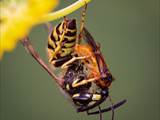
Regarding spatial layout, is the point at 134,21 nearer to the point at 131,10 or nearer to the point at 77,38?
the point at 131,10

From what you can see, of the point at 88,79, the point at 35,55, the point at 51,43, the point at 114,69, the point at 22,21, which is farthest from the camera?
the point at 114,69

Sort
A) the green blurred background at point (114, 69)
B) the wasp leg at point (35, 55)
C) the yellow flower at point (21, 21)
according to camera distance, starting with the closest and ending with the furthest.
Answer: the yellow flower at point (21, 21), the wasp leg at point (35, 55), the green blurred background at point (114, 69)

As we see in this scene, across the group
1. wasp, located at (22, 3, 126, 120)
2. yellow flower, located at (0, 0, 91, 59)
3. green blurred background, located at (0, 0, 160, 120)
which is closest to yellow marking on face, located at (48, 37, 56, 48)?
wasp, located at (22, 3, 126, 120)

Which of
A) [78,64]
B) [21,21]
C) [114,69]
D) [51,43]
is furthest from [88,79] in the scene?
[114,69]

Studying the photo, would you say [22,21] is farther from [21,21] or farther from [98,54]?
[98,54]

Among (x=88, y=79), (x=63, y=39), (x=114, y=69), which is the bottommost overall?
(x=88, y=79)

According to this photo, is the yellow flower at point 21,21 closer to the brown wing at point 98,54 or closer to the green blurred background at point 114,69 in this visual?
the brown wing at point 98,54

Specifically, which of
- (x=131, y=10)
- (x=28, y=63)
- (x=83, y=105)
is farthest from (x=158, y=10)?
(x=83, y=105)

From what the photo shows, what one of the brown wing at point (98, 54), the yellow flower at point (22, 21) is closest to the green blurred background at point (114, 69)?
the brown wing at point (98, 54)

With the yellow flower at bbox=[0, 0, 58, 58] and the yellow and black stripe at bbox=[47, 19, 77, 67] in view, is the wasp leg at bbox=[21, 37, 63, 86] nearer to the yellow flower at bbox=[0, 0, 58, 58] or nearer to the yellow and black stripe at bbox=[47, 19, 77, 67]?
the yellow and black stripe at bbox=[47, 19, 77, 67]
